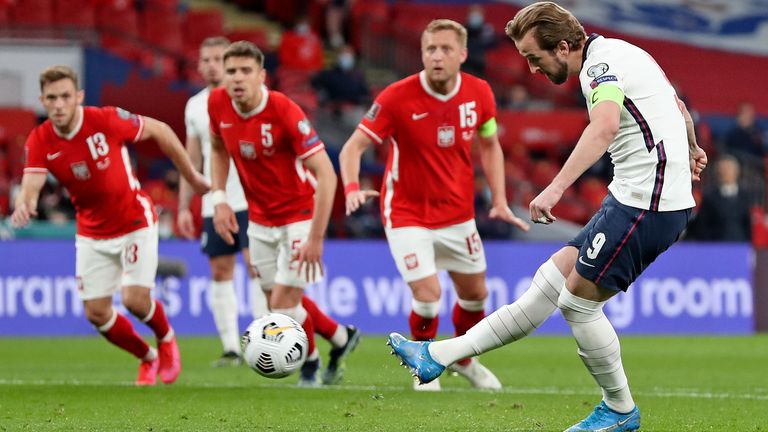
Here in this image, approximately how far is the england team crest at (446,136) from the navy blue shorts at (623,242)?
10.1 feet

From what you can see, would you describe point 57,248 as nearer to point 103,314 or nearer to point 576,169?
point 103,314

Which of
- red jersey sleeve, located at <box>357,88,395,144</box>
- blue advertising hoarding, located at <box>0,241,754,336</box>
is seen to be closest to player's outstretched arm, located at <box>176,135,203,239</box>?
red jersey sleeve, located at <box>357,88,395,144</box>

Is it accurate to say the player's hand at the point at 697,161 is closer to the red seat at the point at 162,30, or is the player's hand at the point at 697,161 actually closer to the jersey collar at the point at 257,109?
the jersey collar at the point at 257,109

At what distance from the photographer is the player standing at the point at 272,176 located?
9047mm

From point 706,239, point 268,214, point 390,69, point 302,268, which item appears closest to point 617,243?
point 302,268

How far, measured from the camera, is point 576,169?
5.94m

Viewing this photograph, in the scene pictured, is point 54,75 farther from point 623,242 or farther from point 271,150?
point 623,242

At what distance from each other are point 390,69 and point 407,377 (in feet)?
45.9

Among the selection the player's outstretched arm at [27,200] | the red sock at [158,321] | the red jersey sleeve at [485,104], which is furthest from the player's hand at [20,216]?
the red jersey sleeve at [485,104]

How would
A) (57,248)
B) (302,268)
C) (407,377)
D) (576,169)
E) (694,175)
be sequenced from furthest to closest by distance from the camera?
(57,248), (407,377), (302,268), (694,175), (576,169)

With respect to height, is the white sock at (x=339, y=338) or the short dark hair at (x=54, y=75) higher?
the short dark hair at (x=54, y=75)

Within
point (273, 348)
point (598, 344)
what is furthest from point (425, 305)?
point (598, 344)

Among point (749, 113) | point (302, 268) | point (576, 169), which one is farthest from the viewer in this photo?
point (749, 113)

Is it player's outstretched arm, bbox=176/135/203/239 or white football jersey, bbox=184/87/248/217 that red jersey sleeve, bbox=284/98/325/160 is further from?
white football jersey, bbox=184/87/248/217
